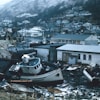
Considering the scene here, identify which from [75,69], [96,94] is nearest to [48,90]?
[96,94]

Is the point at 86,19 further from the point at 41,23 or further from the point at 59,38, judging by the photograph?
the point at 59,38

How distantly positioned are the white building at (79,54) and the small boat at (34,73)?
189 inches

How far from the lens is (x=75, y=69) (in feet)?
64.8

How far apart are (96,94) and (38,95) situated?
2.82 meters

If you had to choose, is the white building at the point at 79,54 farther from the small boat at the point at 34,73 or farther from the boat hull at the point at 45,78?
the boat hull at the point at 45,78

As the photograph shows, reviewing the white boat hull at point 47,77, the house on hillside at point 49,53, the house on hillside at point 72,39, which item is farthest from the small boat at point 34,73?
the house on hillside at point 72,39

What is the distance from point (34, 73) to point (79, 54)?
6.16 m

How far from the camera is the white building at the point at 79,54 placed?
21438 millimetres

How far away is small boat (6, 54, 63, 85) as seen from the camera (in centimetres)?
1662

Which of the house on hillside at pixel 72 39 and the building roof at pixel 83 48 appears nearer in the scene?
the building roof at pixel 83 48

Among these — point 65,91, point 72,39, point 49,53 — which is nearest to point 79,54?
point 49,53

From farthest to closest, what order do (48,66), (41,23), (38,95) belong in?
(41,23) < (48,66) < (38,95)

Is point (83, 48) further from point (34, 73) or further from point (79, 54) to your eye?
point (34, 73)

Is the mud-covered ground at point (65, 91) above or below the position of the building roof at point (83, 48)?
below
